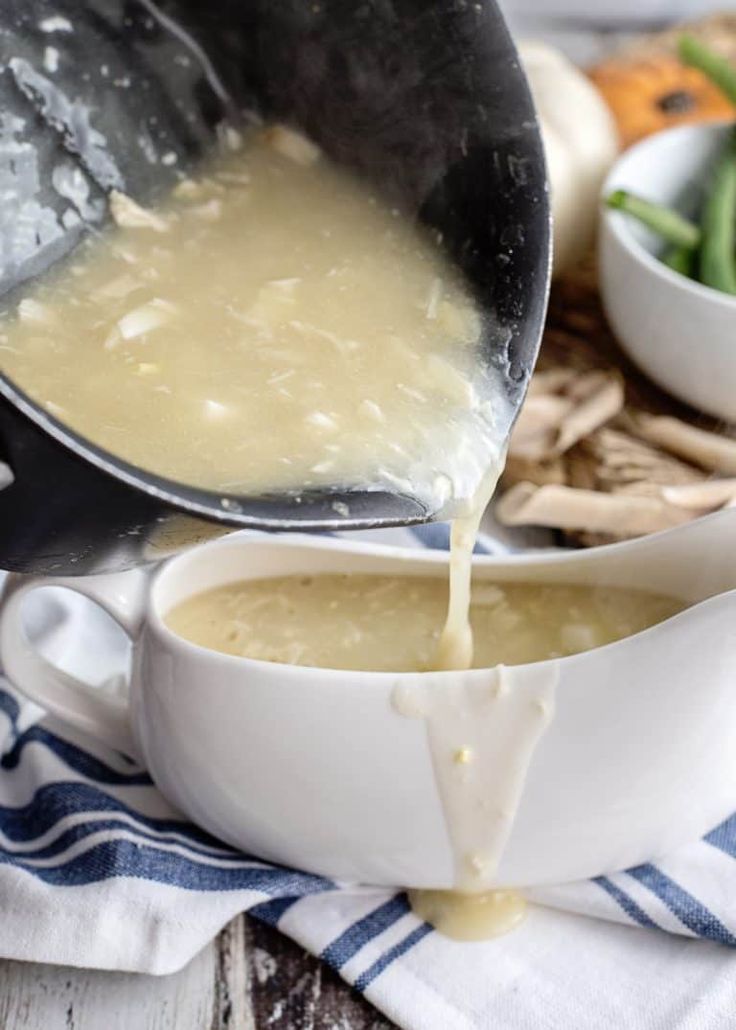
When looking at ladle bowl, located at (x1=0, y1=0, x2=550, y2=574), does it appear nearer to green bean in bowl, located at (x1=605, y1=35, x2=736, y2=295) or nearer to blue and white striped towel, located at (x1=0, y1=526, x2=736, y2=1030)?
blue and white striped towel, located at (x1=0, y1=526, x2=736, y2=1030)

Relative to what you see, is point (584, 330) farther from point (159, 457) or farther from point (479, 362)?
point (159, 457)

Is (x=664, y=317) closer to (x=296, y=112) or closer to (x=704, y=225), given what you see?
(x=704, y=225)

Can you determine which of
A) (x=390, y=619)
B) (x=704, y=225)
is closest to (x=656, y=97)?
(x=704, y=225)

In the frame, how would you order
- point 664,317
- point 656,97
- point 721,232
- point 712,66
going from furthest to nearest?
1. point 656,97
2. point 712,66
3. point 721,232
4. point 664,317

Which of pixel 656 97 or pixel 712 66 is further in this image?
pixel 656 97

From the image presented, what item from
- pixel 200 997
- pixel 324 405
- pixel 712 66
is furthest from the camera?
pixel 712 66

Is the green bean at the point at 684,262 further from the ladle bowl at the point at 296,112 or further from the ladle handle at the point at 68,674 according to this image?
the ladle handle at the point at 68,674
